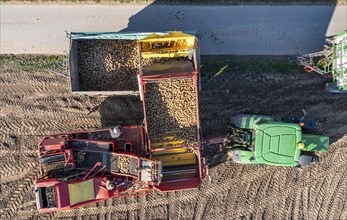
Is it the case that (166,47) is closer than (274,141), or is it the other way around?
(274,141)

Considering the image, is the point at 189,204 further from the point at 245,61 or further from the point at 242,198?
the point at 245,61

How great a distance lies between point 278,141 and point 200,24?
398 centimetres

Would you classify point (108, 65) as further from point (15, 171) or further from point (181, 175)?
point (15, 171)

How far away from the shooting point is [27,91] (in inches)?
445

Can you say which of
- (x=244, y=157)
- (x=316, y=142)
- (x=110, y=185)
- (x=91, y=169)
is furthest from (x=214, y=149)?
(x=91, y=169)

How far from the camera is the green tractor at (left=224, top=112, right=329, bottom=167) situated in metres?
10.1

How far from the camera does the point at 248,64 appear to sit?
11469mm

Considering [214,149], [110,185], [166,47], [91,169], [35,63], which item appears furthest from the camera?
[214,149]

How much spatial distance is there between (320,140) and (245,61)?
303 cm

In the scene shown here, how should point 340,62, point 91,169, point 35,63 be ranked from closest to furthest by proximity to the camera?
point 91,169 → point 340,62 → point 35,63

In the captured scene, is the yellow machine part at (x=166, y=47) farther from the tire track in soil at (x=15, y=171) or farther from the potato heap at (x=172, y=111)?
the tire track in soil at (x=15, y=171)

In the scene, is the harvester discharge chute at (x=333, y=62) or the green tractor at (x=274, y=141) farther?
the harvester discharge chute at (x=333, y=62)

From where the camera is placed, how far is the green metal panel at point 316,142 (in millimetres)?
10609

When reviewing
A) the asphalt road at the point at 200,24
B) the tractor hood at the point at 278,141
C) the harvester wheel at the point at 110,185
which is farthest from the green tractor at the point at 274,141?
the harvester wheel at the point at 110,185
